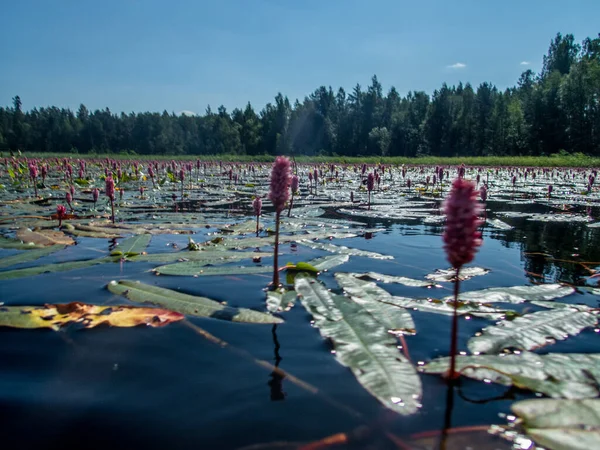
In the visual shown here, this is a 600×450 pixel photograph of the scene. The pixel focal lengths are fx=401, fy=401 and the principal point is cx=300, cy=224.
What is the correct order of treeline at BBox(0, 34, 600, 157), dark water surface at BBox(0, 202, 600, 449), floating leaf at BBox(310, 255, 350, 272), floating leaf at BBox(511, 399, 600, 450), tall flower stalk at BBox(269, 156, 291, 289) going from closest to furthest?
floating leaf at BBox(511, 399, 600, 450)
dark water surface at BBox(0, 202, 600, 449)
tall flower stalk at BBox(269, 156, 291, 289)
floating leaf at BBox(310, 255, 350, 272)
treeline at BBox(0, 34, 600, 157)

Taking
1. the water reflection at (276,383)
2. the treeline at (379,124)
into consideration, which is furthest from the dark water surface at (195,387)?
the treeline at (379,124)

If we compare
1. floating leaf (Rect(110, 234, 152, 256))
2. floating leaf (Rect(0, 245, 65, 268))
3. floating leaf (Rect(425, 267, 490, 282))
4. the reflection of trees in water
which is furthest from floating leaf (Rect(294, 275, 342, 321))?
floating leaf (Rect(0, 245, 65, 268))

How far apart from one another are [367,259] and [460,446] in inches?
90.5

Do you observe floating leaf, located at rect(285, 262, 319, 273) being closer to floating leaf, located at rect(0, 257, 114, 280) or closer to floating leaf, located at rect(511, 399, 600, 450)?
floating leaf, located at rect(0, 257, 114, 280)

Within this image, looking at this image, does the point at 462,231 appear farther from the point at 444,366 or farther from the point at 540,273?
the point at 540,273

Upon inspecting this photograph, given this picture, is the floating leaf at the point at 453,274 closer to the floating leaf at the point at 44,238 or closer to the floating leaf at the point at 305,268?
the floating leaf at the point at 305,268

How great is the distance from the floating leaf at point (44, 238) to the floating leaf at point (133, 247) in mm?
586

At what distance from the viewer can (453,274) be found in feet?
9.55

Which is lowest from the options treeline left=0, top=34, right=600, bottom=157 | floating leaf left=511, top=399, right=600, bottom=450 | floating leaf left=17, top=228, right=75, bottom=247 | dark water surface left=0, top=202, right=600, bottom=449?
dark water surface left=0, top=202, right=600, bottom=449

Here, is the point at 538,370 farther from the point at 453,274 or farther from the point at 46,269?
the point at 46,269

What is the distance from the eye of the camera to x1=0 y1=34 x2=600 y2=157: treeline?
224 ft

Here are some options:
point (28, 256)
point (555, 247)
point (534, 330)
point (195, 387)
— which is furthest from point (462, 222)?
point (555, 247)

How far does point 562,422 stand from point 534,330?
70 cm

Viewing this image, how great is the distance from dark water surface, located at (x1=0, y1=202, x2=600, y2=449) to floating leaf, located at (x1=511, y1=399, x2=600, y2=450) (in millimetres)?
93
